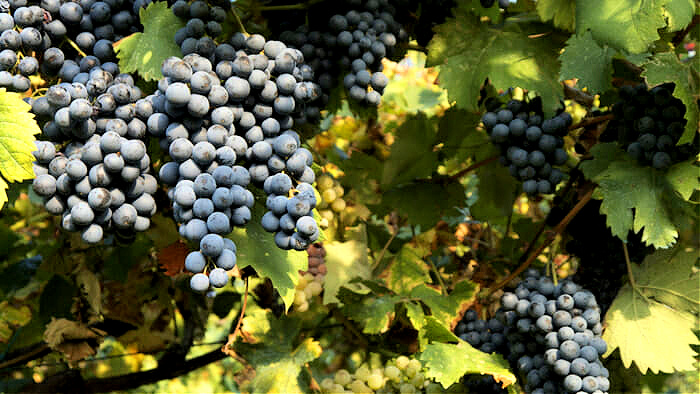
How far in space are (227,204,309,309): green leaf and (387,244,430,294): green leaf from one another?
618mm

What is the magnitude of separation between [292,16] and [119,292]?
1.15 metres

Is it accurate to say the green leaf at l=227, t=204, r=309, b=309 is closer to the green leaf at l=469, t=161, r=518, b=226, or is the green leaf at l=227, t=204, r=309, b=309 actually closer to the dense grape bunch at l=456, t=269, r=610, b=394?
the dense grape bunch at l=456, t=269, r=610, b=394

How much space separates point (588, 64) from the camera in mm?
1520

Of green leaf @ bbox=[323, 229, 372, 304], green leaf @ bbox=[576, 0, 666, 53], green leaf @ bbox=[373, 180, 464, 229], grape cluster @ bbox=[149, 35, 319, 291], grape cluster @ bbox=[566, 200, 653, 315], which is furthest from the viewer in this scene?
green leaf @ bbox=[373, 180, 464, 229]

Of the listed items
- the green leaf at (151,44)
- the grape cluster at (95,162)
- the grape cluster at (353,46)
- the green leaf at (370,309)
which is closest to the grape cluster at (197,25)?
the green leaf at (151,44)

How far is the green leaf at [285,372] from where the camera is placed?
5.56 ft

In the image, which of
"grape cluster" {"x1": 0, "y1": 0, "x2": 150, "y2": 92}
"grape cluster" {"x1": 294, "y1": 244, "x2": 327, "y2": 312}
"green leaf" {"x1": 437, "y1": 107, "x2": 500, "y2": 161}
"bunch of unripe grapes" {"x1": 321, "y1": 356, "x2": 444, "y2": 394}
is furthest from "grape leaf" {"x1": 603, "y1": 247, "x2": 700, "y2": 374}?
"grape cluster" {"x1": 0, "y1": 0, "x2": 150, "y2": 92}

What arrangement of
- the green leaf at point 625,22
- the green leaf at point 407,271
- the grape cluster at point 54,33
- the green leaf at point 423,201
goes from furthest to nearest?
1. the green leaf at point 423,201
2. the green leaf at point 407,271
3. the green leaf at point 625,22
4. the grape cluster at point 54,33

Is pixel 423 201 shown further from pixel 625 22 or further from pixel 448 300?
pixel 625 22

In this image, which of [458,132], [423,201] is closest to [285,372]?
[423,201]

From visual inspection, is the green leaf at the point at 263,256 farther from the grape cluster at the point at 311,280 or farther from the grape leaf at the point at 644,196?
the grape leaf at the point at 644,196

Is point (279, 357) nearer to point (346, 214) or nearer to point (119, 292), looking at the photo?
point (346, 214)

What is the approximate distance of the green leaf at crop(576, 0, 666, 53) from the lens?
53.5 inches

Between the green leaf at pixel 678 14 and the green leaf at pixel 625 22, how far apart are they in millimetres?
23
